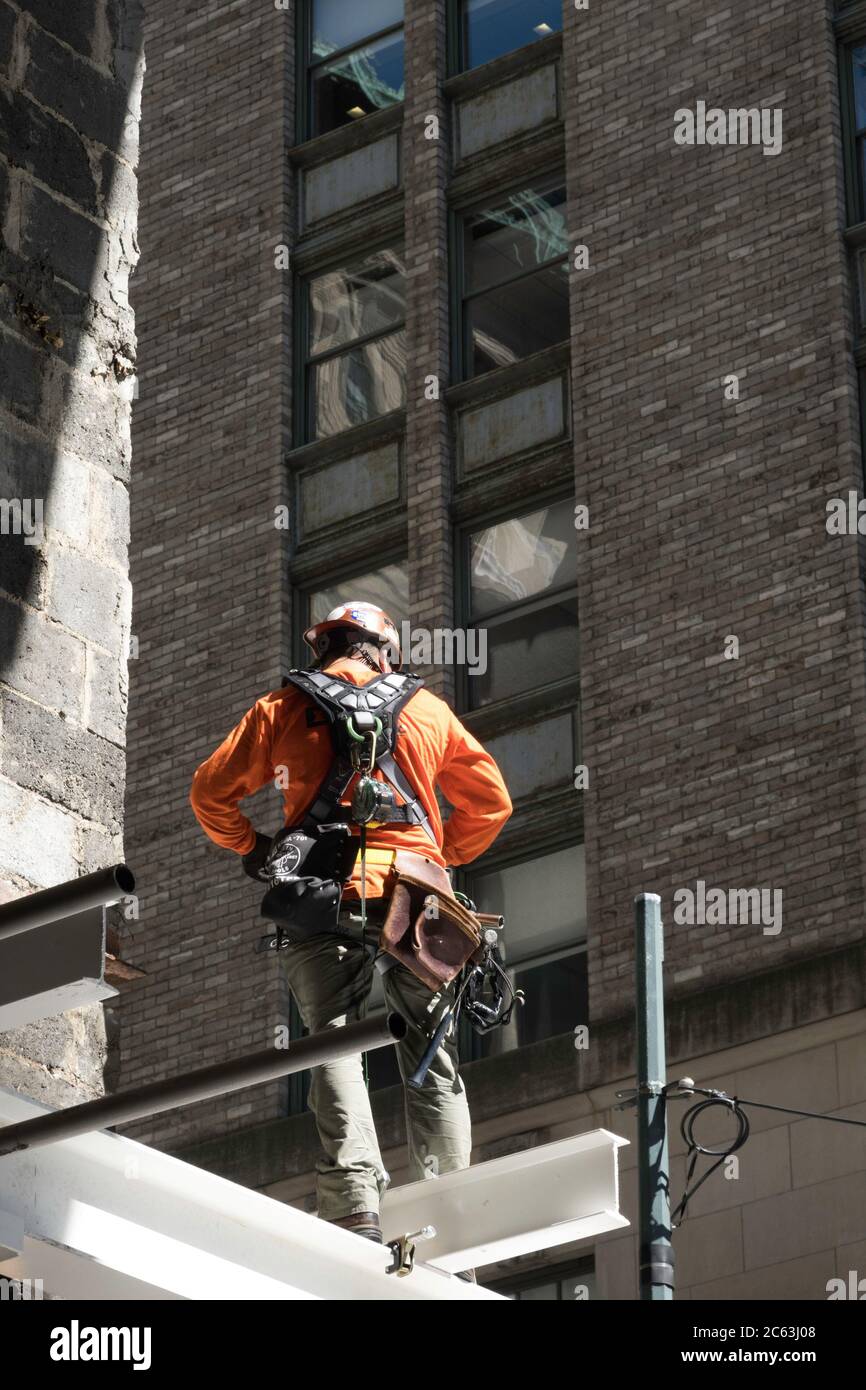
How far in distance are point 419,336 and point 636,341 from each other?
7.46ft

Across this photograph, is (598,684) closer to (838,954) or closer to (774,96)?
(838,954)

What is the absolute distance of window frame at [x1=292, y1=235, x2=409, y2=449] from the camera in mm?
24344

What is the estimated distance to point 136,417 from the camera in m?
25.5

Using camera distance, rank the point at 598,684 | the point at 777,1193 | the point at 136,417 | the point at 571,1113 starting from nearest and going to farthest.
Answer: the point at 777,1193 < the point at 571,1113 < the point at 598,684 < the point at 136,417

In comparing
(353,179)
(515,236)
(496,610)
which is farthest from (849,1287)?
(353,179)

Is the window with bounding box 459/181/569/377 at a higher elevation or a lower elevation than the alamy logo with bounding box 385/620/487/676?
higher

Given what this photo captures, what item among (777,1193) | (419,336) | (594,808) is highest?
(419,336)

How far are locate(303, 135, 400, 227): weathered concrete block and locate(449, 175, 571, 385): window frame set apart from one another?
0.85 meters

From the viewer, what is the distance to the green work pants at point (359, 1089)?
9281 mm

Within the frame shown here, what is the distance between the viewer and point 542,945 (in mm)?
21312

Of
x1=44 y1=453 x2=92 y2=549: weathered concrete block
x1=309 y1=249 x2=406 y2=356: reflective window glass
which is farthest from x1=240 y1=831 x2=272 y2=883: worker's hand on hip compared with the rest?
x1=309 y1=249 x2=406 y2=356: reflective window glass

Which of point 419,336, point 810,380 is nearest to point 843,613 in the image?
point 810,380

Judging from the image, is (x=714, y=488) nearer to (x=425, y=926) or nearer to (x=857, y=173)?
(x=857, y=173)
